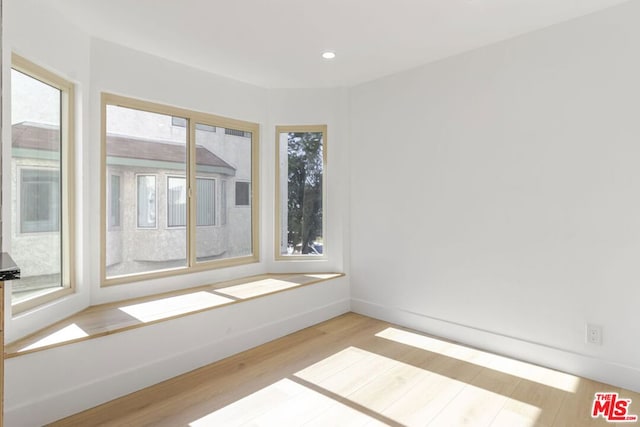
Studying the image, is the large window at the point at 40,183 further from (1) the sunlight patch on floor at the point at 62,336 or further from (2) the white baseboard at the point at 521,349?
(2) the white baseboard at the point at 521,349

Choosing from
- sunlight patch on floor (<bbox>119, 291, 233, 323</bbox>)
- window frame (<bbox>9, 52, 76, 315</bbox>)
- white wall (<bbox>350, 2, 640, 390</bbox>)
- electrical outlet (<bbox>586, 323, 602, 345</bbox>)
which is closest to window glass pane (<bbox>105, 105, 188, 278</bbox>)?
window frame (<bbox>9, 52, 76, 315</bbox>)

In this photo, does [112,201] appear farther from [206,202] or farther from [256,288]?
[256,288]

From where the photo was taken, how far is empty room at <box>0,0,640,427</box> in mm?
2139

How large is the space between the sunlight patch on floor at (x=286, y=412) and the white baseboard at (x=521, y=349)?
Answer: 1395 mm

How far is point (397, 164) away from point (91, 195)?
8.85 feet

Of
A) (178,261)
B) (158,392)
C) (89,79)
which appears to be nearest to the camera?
(158,392)

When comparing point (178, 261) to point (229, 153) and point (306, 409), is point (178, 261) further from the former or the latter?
point (306, 409)

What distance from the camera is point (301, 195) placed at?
402cm

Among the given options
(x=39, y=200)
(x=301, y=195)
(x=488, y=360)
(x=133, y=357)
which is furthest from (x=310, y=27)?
(x=488, y=360)

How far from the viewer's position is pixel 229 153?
12.3ft

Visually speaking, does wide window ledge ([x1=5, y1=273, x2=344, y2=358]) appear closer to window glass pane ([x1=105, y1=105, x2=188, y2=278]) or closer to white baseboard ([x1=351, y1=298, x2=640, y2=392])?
window glass pane ([x1=105, y1=105, x2=188, y2=278])

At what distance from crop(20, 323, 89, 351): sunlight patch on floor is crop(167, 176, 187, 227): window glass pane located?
4.05ft

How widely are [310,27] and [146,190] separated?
6.50ft

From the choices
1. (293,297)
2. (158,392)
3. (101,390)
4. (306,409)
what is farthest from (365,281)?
(101,390)
